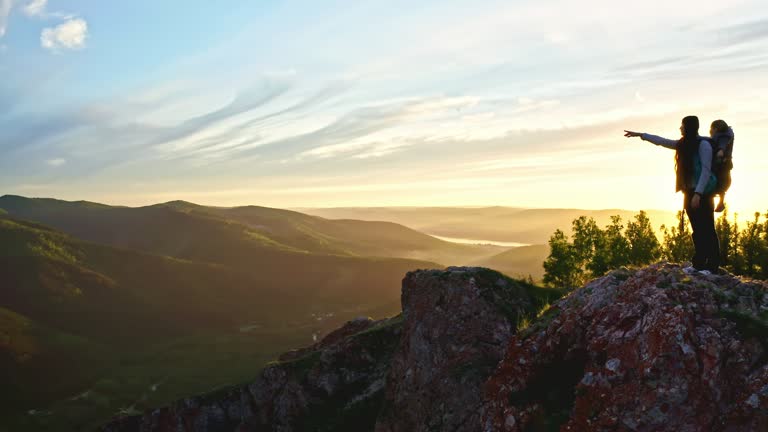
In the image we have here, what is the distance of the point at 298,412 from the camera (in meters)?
42.8

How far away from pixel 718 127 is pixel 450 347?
1738cm

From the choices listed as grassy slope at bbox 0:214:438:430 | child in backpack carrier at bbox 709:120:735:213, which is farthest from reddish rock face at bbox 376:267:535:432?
grassy slope at bbox 0:214:438:430

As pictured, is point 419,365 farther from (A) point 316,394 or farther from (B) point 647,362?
(A) point 316,394

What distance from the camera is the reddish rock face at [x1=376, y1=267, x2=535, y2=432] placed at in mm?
25438

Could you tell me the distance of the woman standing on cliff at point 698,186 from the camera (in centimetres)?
1492

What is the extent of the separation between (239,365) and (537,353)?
13630 cm

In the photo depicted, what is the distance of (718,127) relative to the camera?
601 inches

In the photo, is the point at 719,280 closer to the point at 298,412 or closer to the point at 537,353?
the point at 537,353

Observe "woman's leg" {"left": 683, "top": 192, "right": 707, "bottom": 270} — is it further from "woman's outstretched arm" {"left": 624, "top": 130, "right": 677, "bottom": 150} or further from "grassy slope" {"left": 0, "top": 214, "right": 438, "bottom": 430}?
"grassy slope" {"left": 0, "top": 214, "right": 438, "bottom": 430}

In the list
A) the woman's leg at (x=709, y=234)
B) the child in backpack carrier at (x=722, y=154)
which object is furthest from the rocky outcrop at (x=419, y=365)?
the child in backpack carrier at (x=722, y=154)

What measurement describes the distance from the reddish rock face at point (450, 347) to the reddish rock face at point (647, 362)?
809 centimetres

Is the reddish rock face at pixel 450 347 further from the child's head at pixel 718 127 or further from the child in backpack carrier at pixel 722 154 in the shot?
the child's head at pixel 718 127

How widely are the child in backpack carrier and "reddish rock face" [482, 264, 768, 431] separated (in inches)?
113

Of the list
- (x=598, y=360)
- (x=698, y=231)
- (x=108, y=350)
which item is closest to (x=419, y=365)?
(x=598, y=360)
